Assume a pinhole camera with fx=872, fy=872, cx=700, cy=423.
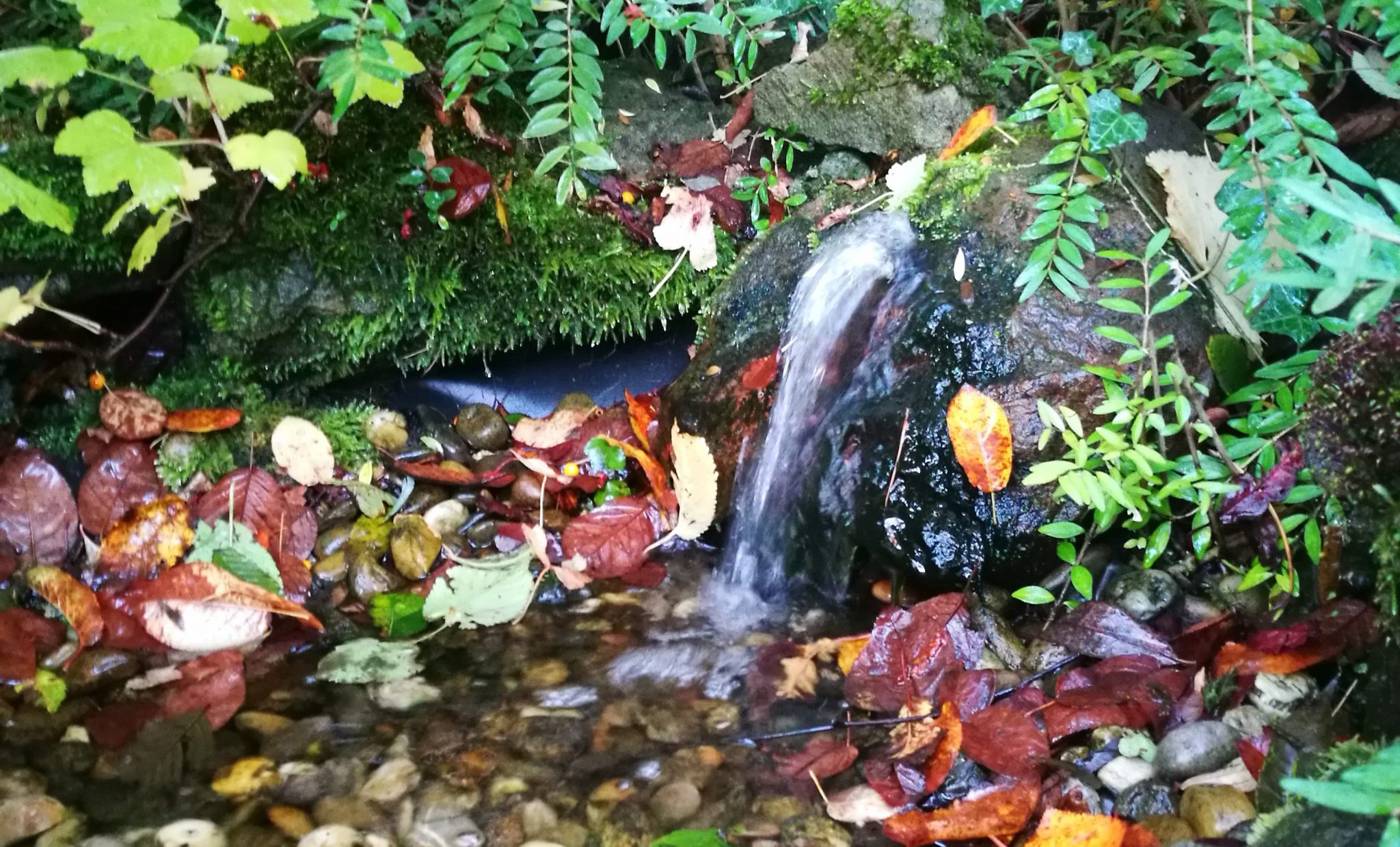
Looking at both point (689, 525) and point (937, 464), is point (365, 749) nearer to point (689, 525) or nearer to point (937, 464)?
point (689, 525)

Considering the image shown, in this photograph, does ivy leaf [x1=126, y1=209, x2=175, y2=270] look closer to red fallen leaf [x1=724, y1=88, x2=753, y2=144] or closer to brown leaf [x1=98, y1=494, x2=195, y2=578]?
brown leaf [x1=98, y1=494, x2=195, y2=578]

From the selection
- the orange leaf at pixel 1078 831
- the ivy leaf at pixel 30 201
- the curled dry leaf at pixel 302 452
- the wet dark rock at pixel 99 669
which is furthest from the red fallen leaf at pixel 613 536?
the ivy leaf at pixel 30 201

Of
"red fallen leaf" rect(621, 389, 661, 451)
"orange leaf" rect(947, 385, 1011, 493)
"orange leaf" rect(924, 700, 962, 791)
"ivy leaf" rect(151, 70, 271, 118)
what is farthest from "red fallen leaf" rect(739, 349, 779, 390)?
"ivy leaf" rect(151, 70, 271, 118)

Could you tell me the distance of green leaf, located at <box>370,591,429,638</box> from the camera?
7.87 ft

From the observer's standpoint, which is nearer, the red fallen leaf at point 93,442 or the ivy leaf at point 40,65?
the ivy leaf at point 40,65

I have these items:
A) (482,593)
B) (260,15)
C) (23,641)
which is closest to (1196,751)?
(482,593)

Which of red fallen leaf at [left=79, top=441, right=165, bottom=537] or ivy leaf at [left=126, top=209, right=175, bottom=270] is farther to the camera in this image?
red fallen leaf at [left=79, top=441, right=165, bottom=537]

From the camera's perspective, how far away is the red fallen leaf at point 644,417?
2965 millimetres

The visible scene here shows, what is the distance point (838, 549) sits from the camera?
2.37m

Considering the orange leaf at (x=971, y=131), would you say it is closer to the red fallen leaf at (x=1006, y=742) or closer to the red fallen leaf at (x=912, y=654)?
the red fallen leaf at (x=912, y=654)

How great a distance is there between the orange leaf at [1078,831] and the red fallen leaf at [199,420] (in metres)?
2.45

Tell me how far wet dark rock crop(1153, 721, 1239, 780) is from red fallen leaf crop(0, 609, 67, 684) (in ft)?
8.47

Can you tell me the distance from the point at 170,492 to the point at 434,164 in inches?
50.5

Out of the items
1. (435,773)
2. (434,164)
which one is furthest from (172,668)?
(434,164)
